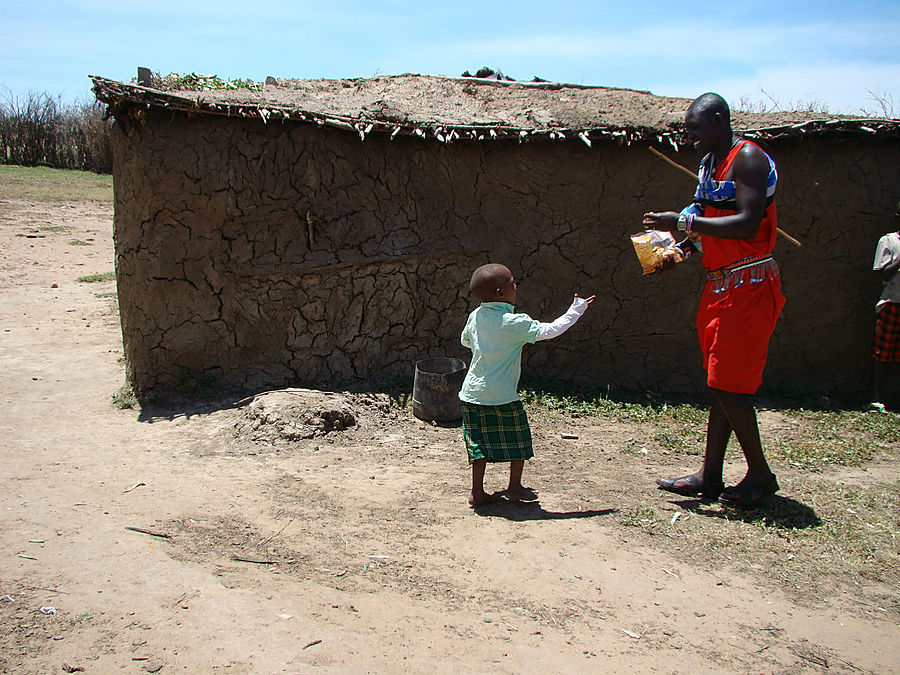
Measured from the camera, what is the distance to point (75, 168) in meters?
20.3

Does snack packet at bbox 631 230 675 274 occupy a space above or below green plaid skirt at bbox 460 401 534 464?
above

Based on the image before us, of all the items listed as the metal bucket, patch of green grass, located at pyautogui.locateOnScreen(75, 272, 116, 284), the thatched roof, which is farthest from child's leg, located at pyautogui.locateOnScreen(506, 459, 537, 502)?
patch of green grass, located at pyautogui.locateOnScreen(75, 272, 116, 284)

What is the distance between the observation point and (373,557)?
3.19m

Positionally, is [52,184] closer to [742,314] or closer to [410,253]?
[410,253]

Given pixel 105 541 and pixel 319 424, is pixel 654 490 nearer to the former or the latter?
pixel 319 424

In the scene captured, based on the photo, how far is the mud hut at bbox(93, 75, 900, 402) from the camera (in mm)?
5254

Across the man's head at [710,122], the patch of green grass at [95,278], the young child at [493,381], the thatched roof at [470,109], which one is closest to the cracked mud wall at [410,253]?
the thatched roof at [470,109]

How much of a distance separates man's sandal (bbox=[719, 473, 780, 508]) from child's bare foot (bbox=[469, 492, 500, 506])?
3.90ft

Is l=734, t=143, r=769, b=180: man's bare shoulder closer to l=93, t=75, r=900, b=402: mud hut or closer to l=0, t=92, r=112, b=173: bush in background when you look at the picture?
l=93, t=75, r=900, b=402: mud hut

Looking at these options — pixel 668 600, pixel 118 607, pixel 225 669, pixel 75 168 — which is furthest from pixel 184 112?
pixel 75 168

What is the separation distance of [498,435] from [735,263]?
1451mm

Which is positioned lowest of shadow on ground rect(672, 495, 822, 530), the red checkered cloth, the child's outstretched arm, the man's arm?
shadow on ground rect(672, 495, 822, 530)

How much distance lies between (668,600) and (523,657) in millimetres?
751

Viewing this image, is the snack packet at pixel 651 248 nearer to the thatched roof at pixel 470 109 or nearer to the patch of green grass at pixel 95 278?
the thatched roof at pixel 470 109
